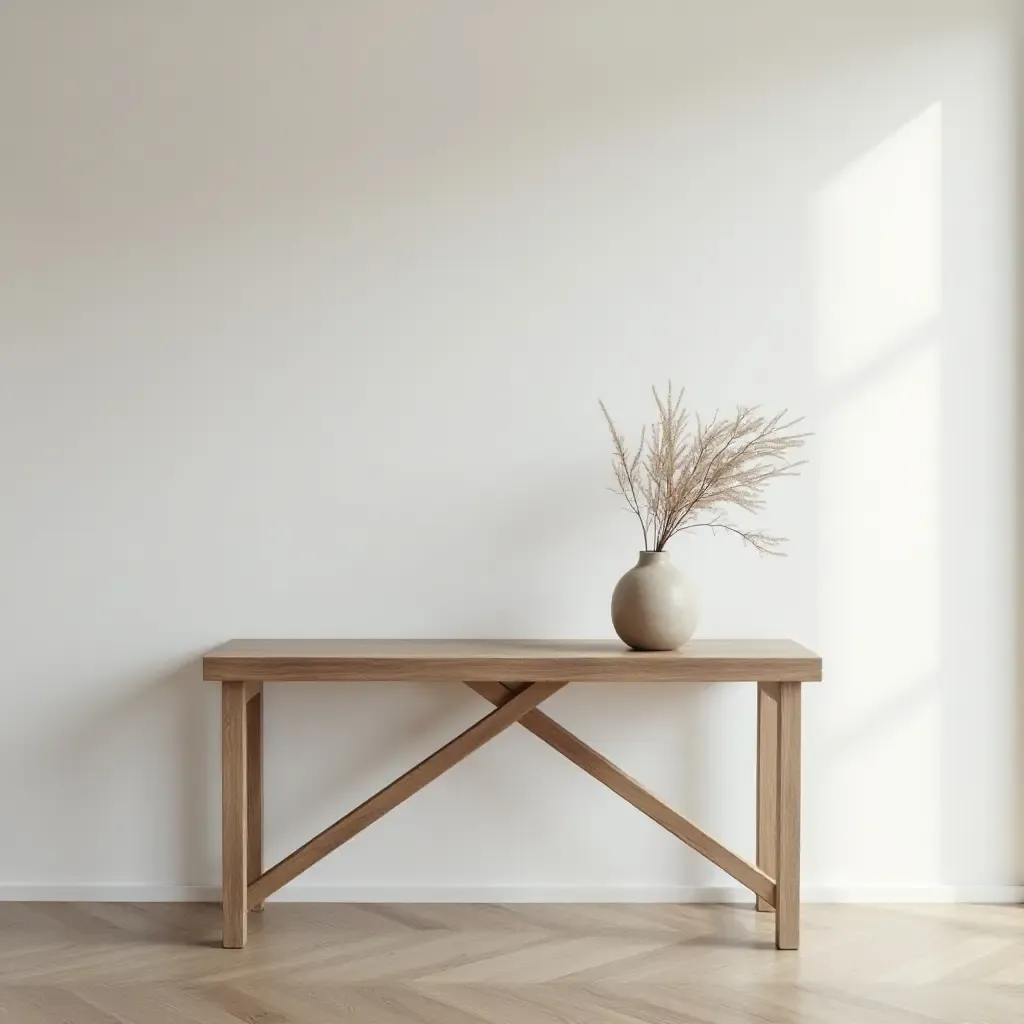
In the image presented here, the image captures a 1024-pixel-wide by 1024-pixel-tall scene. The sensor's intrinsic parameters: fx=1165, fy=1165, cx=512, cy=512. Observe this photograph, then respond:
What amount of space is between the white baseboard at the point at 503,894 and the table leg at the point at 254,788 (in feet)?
0.46

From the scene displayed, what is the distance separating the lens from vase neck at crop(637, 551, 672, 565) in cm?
283

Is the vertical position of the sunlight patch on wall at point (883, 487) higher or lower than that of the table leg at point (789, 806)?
higher

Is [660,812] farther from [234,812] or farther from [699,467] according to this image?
[234,812]

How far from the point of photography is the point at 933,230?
10.2 feet

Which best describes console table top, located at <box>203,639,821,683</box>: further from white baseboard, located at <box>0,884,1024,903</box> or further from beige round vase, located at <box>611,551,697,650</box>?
white baseboard, located at <box>0,884,1024,903</box>

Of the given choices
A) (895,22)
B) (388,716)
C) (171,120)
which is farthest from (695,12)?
(388,716)

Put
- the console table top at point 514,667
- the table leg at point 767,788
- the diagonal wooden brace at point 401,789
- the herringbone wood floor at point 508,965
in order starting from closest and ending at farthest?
1. the herringbone wood floor at point 508,965
2. the console table top at point 514,667
3. the diagonal wooden brace at point 401,789
4. the table leg at point 767,788

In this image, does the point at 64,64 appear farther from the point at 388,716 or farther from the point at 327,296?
the point at 388,716

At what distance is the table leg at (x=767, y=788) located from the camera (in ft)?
9.84

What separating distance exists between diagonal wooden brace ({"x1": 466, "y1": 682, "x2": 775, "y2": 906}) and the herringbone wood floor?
0.16 metres

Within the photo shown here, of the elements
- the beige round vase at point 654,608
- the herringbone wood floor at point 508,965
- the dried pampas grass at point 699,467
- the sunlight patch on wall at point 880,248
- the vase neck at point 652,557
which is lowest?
the herringbone wood floor at point 508,965

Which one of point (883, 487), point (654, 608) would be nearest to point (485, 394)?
point (654, 608)

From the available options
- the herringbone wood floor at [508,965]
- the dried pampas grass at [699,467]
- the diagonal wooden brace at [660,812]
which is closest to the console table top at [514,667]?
the diagonal wooden brace at [660,812]

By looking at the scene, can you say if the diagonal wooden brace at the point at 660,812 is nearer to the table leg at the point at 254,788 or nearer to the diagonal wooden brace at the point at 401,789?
the diagonal wooden brace at the point at 401,789
